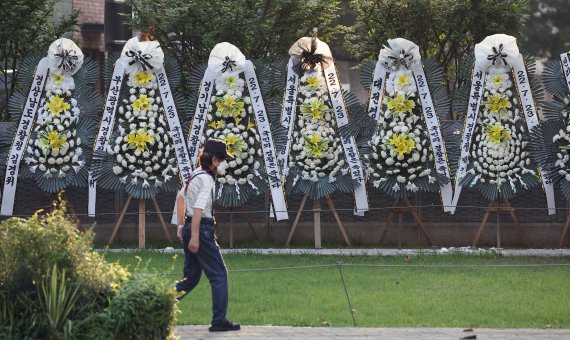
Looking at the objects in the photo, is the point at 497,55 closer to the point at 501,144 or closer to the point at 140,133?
the point at 501,144

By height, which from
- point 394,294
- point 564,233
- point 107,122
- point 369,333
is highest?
point 107,122

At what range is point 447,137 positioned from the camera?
21750 millimetres

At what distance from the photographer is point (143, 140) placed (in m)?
21.6

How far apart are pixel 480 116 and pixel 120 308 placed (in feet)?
43.5

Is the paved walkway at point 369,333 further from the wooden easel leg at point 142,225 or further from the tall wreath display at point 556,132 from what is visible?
the wooden easel leg at point 142,225

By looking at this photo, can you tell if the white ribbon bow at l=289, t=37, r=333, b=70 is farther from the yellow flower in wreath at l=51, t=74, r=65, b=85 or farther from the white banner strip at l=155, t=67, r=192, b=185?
the yellow flower in wreath at l=51, t=74, r=65, b=85

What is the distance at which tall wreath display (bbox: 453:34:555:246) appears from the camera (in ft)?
69.5

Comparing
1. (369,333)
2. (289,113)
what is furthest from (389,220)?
(369,333)

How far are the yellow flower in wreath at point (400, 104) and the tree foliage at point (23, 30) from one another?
29.3 feet

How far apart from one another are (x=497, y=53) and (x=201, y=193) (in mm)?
10778

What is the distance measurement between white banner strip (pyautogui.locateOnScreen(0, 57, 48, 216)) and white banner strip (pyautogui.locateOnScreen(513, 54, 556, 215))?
9.18m

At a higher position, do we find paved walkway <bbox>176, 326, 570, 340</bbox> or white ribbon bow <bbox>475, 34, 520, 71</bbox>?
white ribbon bow <bbox>475, 34, 520, 71</bbox>

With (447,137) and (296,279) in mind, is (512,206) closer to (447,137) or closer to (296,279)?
(447,137)

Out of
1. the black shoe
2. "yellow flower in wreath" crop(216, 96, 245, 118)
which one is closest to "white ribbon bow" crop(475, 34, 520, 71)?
"yellow flower in wreath" crop(216, 96, 245, 118)
